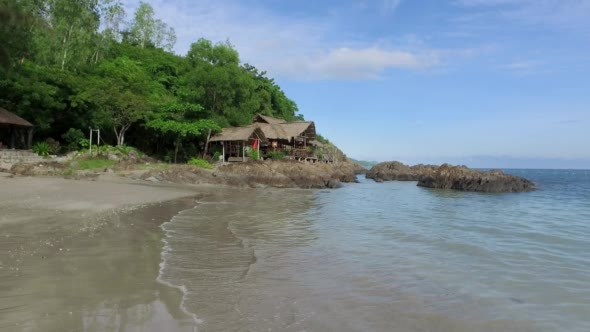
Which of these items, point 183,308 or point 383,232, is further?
point 383,232

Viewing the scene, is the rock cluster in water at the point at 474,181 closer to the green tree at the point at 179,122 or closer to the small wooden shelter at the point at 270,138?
the small wooden shelter at the point at 270,138

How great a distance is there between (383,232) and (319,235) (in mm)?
2336

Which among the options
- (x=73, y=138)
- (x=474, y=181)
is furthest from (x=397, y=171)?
(x=73, y=138)

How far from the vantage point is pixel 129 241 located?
8602 mm

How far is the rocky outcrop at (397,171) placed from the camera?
56281mm

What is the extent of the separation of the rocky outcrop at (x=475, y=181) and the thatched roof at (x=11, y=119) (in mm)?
35632

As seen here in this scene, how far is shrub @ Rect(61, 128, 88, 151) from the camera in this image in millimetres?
31609

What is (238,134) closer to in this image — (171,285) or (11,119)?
(11,119)

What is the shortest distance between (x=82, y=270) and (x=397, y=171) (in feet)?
185

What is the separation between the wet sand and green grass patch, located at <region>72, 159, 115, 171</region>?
13741 millimetres

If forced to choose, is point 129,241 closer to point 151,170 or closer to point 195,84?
point 151,170

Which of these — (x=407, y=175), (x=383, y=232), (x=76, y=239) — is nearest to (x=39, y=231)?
(x=76, y=239)

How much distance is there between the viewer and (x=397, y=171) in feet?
194

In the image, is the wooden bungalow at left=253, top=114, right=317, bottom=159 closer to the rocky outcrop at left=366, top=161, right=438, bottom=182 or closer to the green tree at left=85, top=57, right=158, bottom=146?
the rocky outcrop at left=366, top=161, right=438, bottom=182
